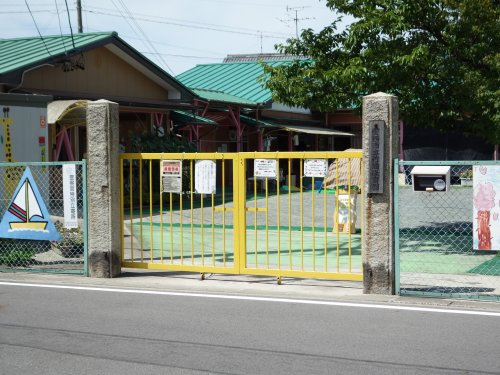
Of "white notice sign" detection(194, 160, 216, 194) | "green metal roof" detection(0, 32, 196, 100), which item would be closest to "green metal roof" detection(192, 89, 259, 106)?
"green metal roof" detection(0, 32, 196, 100)

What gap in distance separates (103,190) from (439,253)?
6.12 metres

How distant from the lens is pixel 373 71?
13.4m

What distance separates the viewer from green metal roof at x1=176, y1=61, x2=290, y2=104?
3003cm

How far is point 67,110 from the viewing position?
18.0 m

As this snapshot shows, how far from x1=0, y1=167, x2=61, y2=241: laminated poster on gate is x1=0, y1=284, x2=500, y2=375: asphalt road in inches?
89.0

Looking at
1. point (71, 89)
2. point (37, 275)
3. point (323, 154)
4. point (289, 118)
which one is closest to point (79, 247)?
point (37, 275)

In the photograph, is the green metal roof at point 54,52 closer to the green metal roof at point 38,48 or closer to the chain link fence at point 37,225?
the green metal roof at point 38,48

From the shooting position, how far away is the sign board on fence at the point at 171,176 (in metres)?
10.6

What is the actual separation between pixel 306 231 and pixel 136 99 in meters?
9.46

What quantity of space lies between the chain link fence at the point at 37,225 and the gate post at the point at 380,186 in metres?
4.28

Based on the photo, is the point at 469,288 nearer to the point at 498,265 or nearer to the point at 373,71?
the point at 498,265

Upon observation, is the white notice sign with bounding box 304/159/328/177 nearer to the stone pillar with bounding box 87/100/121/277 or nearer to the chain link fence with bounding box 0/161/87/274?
the stone pillar with bounding box 87/100/121/277

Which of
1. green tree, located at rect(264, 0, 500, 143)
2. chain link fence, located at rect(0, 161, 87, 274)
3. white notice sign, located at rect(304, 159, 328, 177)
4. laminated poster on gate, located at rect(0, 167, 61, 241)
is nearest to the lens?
white notice sign, located at rect(304, 159, 328, 177)

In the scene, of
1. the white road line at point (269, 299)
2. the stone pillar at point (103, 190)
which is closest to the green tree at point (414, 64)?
the stone pillar at point (103, 190)
